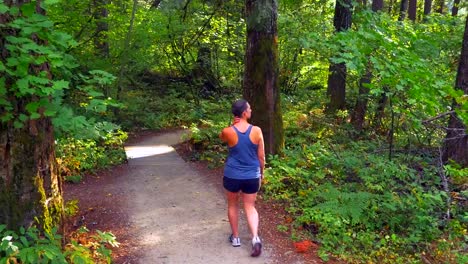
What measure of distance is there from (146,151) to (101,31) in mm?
4522

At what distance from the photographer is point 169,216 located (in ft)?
21.4

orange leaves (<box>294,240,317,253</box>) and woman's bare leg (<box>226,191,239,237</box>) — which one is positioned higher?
woman's bare leg (<box>226,191,239,237</box>)

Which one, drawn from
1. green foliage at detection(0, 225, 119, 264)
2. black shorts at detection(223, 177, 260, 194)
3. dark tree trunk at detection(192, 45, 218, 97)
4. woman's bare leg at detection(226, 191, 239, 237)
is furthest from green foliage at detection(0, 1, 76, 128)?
dark tree trunk at detection(192, 45, 218, 97)

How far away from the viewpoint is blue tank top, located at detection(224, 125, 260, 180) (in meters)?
5.16

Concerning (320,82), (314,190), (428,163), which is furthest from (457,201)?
(320,82)

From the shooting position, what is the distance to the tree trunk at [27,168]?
407 centimetres

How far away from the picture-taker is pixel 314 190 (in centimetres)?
720

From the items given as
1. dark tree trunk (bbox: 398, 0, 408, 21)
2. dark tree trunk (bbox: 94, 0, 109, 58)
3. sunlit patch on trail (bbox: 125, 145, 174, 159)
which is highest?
dark tree trunk (bbox: 398, 0, 408, 21)

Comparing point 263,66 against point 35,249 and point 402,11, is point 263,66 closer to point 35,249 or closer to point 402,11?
point 35,249

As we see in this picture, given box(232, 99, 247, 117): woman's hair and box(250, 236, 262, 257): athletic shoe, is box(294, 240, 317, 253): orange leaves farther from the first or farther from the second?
box(232, 99, 247, 117): woman's hair

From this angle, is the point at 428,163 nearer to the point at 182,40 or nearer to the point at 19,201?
the point at 19,201

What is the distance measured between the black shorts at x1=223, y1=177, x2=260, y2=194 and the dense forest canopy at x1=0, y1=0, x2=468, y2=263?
1.15 m

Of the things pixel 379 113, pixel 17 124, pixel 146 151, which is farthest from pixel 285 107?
pixel 17 124

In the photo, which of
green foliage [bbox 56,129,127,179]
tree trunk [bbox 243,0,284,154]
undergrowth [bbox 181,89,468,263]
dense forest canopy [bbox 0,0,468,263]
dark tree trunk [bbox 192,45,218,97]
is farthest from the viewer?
dark tree trunk [bbox 192,45,218,97]
